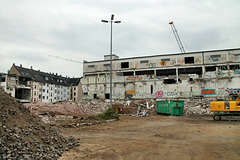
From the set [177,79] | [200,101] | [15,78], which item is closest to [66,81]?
[15,78]

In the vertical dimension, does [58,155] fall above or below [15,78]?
below

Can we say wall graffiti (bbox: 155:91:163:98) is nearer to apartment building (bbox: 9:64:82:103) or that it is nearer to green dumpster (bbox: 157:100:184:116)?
green dumpster (bbox: 157:100:184:116)

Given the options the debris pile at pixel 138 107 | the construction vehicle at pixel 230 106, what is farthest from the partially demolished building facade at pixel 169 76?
the construction vehicle at pixel 230 106

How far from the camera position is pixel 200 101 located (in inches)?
1433

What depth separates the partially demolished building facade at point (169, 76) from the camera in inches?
1508

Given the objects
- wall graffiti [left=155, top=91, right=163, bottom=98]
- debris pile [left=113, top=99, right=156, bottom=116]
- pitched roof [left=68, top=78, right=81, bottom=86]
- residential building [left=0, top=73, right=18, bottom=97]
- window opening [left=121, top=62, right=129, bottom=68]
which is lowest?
debris pile [left=113, top=99, right=156, bottom=116]

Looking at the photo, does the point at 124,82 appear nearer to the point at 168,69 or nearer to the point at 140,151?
the point at 168,69

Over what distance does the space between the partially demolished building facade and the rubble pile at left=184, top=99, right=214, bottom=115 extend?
2652 mm

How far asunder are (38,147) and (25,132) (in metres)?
0.76

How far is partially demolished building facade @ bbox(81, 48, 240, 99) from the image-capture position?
3830 centimetres

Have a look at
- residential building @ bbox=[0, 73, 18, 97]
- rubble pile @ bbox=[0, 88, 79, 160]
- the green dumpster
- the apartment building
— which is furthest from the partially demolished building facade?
rubble pile @ bbox=[0, 88, 79, 160]

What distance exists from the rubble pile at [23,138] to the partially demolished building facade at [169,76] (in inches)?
1404

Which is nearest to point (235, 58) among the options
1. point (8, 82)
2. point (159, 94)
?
point (159, 94)

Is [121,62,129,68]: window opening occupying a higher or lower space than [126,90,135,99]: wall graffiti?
higher
